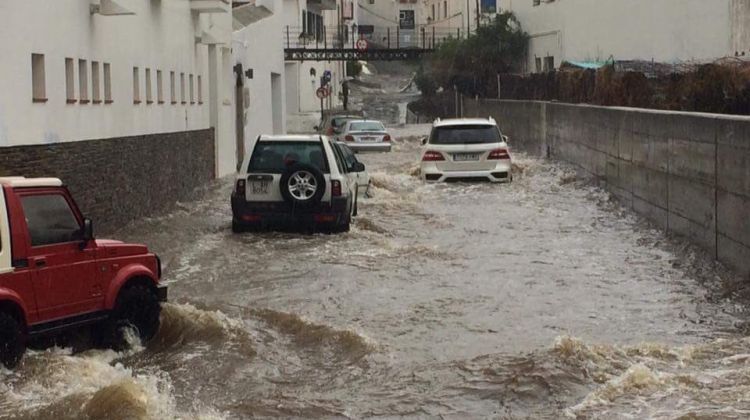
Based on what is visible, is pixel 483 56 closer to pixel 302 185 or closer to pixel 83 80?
pixel 302 185

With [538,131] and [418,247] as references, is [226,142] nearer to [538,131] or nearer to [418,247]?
[538,131]

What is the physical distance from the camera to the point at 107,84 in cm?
2072

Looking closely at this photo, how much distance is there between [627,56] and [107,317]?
31.3 metres

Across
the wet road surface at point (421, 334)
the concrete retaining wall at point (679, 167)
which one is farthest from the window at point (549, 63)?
the wet road surface at point (421, 334)

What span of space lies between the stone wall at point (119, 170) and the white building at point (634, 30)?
1236 centimetres

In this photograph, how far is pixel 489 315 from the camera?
13.3 meters

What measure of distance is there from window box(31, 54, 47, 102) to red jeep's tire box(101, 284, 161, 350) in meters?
6.00

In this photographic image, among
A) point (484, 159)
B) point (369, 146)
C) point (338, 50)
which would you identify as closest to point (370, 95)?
point (338, 50)

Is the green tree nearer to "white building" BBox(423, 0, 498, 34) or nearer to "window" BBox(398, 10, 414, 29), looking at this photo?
"white building" BBox(423, 0, 498, 34)

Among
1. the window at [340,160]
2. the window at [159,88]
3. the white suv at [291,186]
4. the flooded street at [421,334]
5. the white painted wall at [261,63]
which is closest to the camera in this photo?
the flooded street at [421,334]

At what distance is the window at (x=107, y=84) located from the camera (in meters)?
20.6

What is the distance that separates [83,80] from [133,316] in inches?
338

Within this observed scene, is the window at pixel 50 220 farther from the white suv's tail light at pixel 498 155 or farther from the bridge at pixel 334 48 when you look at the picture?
the bridge at pixel 334 48

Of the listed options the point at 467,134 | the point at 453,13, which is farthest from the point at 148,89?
the point at 453,13
